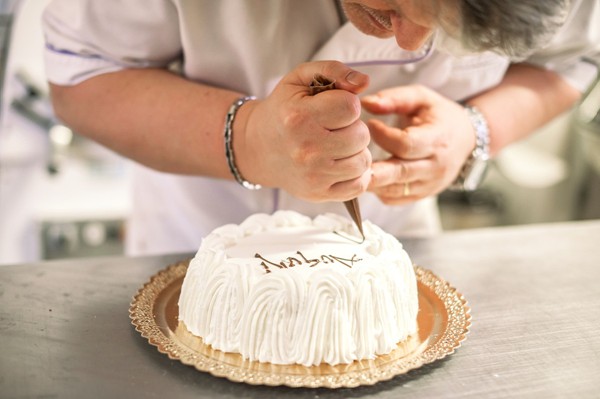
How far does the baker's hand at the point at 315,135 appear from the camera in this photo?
1196mm

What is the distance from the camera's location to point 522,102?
1.79 metres

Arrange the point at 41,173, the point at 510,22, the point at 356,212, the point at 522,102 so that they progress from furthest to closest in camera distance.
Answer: the point at 41,173
the point at 522,102
the point at 356,212
the point at 510,22

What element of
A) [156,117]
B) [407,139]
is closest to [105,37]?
[156,117]

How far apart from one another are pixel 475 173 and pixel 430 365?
0.71 m

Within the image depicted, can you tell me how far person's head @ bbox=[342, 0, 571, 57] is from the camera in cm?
92

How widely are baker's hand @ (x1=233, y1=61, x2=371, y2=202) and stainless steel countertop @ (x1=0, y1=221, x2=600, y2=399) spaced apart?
0.36m

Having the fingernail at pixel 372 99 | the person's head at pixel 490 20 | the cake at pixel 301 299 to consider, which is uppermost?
the person's head at pixel 490 20

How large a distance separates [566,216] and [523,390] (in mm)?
3266

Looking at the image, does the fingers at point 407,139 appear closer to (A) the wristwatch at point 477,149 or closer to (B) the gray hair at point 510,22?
(A) the wristwatch at point 477,149

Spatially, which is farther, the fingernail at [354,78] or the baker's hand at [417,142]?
the baker's hand at [417,142]

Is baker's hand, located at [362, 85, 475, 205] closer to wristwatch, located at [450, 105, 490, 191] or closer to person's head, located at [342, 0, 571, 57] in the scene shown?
wristwatch, located at [450, 105, 490, 191]

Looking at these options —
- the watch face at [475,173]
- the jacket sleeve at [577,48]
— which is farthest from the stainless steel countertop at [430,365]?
the jacket sleeve at [577,48]

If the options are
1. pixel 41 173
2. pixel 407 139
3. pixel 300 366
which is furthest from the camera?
pixel 41 173

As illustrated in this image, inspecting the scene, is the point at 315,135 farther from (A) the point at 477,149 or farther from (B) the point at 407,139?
(A) the point at 477,149
